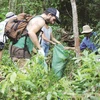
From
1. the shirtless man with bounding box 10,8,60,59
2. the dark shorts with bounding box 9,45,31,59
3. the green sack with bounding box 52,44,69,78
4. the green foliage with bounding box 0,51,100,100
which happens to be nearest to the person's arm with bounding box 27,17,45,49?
the shirtless man with bounding box 10,8,60,59

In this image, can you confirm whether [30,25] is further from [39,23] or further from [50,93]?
[50,93]

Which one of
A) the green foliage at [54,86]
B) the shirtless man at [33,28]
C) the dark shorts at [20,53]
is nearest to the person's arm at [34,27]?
the shirtless man at [33,28]

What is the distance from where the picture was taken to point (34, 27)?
15.5 feet

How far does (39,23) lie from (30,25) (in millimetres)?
157

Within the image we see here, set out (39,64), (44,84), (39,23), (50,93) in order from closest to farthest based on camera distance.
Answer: (50,93)
(44,84)
(39,64)
(39,23)

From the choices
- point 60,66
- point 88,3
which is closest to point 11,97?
point 60,66

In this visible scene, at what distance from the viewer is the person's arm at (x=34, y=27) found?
4672 millimetres

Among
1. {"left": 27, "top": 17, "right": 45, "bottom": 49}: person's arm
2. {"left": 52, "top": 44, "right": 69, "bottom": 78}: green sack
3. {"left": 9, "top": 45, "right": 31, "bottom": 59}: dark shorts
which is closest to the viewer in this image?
{"left": 27, "top": 17, "right": 45, "bottom": 49}: person's arm

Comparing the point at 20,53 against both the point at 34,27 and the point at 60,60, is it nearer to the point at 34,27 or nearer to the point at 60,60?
the point at 34,27

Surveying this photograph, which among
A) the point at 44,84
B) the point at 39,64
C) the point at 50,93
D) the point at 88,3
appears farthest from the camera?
the point at 88,3

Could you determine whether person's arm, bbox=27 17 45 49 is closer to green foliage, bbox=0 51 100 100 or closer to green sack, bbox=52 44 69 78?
green sack, bbox=52 44 69 78

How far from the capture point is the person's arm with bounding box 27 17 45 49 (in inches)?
184

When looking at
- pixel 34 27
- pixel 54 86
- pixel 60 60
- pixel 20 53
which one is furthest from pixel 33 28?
pixel 54 86

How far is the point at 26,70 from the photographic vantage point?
3.30 m
